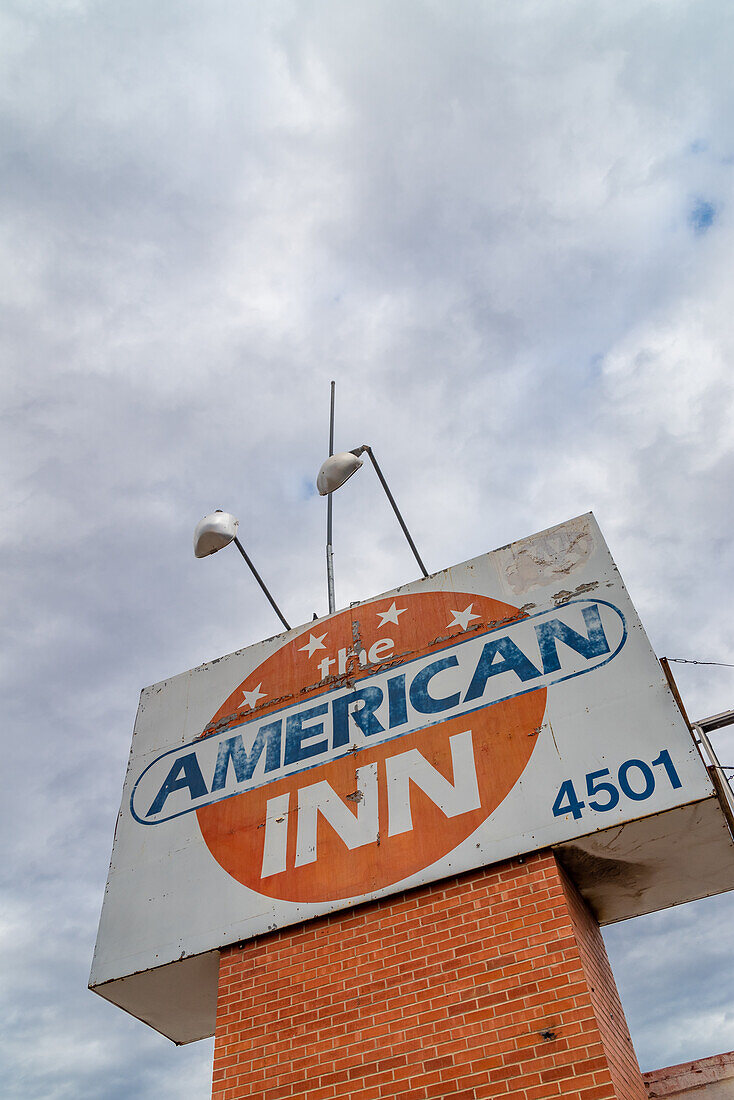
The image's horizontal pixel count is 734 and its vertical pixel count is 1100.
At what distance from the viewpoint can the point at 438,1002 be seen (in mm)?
5363

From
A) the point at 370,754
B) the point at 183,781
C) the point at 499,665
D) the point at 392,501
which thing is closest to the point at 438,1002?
the point at 370,754

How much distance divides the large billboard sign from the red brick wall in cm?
22

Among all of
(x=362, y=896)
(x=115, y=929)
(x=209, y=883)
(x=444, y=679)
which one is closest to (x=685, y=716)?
(x=444, y=679)

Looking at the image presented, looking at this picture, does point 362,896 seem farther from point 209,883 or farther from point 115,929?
point 115,929

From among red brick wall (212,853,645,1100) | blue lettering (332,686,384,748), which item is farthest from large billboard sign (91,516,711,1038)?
red brick wall (212,853,645,1100)

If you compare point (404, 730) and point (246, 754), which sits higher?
point (246, 754)

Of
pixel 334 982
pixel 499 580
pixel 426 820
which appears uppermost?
pixel 499 580

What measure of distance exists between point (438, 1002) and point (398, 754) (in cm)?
185

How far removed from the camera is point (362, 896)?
19.9ft

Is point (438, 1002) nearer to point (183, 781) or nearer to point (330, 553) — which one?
point (183, 781)

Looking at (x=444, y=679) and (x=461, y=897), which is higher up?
(x=444, y=679)

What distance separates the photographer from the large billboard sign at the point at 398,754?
5938mm

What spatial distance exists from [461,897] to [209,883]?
2.15 metres

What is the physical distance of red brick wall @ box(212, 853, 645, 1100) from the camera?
4934 millimetres
